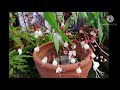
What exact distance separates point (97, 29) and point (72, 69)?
21 centimetres

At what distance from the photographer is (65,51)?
1.09m

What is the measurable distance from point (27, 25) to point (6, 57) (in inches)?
7.7

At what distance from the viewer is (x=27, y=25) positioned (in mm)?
1262

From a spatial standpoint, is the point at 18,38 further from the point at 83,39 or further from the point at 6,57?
the point at 83,39

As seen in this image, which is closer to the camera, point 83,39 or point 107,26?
point 83,39

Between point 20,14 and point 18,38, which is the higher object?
point 20,14

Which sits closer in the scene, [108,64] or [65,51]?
[65,51]
